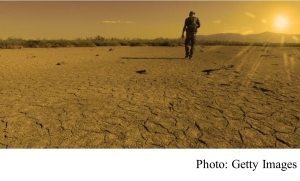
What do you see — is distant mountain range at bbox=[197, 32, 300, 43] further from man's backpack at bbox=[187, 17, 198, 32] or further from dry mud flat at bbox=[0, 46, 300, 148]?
dry mud flat at bbox=[0, 46, 300, 148]

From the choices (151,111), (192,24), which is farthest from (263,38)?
(151,111)

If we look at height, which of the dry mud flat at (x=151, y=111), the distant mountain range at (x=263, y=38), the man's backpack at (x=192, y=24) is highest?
the distant mountain range at (x=263, y=38)

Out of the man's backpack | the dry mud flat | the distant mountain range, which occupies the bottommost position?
the dry mud flat

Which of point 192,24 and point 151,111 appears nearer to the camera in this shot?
point 151,111

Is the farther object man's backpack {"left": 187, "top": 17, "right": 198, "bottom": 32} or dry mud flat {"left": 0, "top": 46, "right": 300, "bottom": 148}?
man's backpack {"left": 187, "top": 17, "right": 198, "bottom": 32}

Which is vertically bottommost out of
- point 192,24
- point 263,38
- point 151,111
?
point 151,111

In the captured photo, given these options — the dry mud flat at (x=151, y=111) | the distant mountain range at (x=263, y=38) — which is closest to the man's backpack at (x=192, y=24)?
the dry mud flat at (x=151, y=111)

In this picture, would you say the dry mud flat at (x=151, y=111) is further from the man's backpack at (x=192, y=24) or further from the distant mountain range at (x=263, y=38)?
the distant mountain range at (x=263, y=38)

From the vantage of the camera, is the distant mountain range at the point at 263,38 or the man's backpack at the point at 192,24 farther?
the distant mountain range at the point at 263,38

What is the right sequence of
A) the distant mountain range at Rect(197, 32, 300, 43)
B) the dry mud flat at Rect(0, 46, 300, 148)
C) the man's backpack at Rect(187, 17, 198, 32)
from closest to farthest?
1. the dry mud flat at Rect(0, 46, 300, 148)
2. the man's backpack at Rect(187, 17, 198, 32)
3. the distant mountain range at Rect(197, 32, 300, 43)

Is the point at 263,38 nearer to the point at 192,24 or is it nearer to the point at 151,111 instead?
the point at 192,24

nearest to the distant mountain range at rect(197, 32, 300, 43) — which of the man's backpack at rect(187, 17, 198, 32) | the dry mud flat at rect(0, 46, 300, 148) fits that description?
the man's backpack at rect(187, 17, 198, 32)

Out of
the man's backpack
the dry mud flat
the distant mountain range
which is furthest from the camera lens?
the distant mountain range

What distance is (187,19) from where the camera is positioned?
6547 mm
